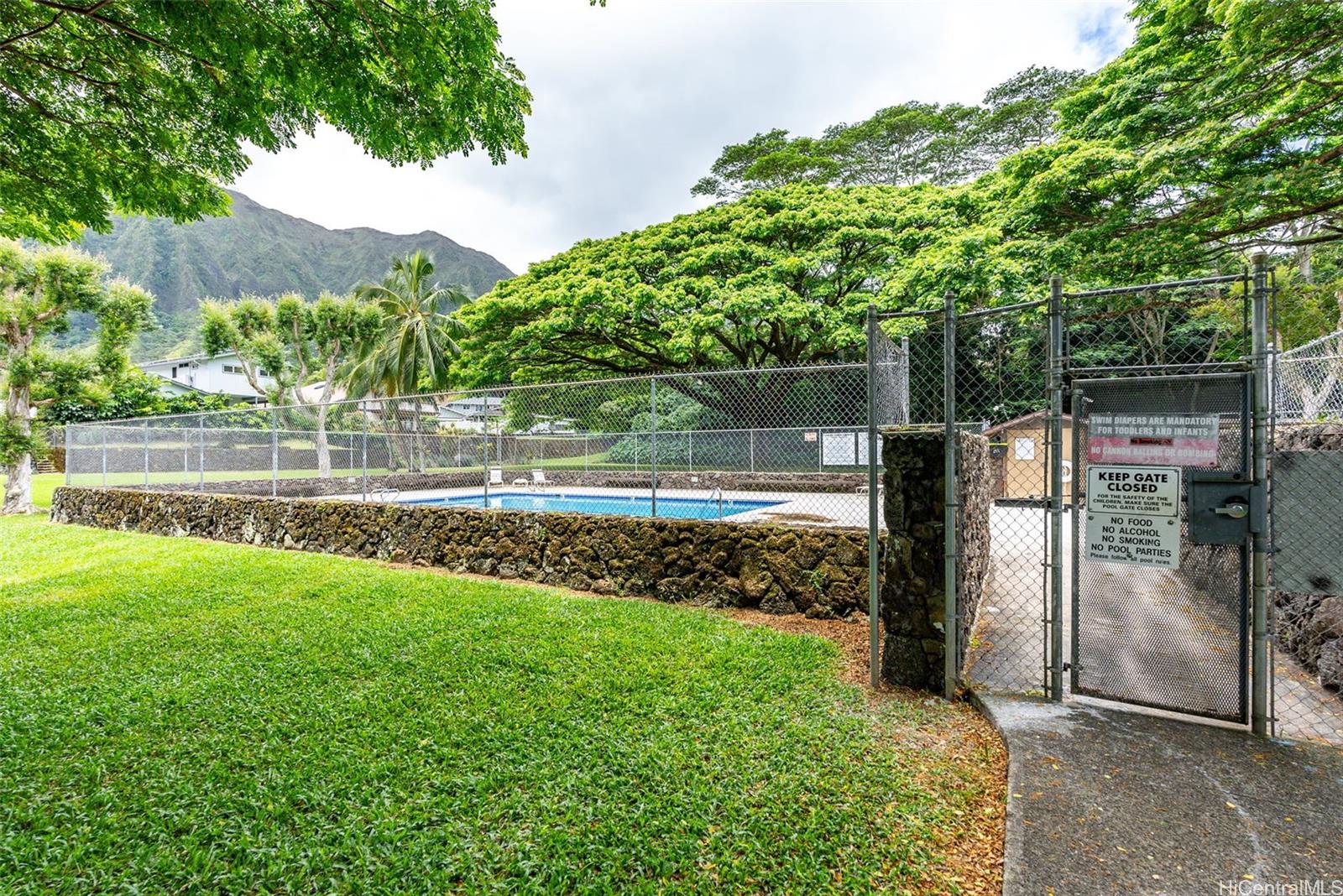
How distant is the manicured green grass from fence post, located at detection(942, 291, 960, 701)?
1.10 ft

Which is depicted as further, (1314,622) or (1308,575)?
(1314,622)

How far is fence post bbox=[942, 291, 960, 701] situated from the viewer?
319 centimetres

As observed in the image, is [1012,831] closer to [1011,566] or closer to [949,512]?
[949,512]

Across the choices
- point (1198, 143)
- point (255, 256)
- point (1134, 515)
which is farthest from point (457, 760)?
point (255, 256)

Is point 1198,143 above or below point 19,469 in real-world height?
above

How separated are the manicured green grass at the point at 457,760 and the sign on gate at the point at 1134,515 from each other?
1300 millimetres

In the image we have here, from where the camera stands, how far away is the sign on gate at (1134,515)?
285 centimetres

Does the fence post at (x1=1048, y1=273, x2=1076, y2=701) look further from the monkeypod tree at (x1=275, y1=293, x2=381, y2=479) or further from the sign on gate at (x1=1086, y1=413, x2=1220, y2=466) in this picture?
the monkeypod tree at (x1=275, y1=293, x2=381, y2=479)

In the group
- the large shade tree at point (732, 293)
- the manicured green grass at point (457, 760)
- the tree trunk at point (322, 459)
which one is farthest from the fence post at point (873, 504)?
the tree trunk at point (322, 459)

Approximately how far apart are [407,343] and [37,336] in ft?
30.2

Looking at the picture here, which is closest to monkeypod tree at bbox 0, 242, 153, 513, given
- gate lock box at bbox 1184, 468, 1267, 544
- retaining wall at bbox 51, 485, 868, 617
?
retaining wall at bbox 51, 485, 868, 617

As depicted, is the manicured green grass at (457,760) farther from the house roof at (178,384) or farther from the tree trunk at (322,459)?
the house roof at (178,384)

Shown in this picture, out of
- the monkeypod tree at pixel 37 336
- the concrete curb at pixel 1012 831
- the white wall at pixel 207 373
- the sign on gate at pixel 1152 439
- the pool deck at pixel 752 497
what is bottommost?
the concrete curb at pixel 1012 831

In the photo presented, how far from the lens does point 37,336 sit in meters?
12.9
